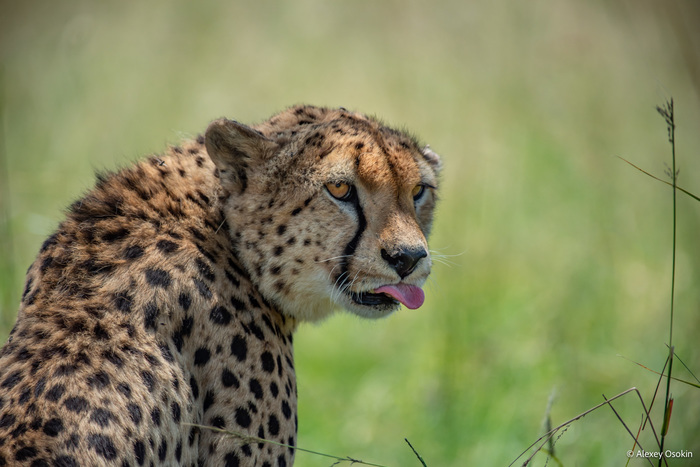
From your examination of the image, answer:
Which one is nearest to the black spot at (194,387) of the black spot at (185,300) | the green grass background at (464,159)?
the black spot at (185,300)

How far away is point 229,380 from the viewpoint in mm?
2498

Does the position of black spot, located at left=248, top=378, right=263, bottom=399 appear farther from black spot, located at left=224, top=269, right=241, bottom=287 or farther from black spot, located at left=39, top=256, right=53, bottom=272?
black spot, located at left=39, top=256, right=53, bottom=272

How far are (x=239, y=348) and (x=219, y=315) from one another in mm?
127

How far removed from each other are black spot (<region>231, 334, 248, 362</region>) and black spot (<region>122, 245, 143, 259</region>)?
41 cm

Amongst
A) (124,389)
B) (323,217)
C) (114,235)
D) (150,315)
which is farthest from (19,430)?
(323,217)

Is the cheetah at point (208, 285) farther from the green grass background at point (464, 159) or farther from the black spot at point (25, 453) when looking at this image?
the green grass background at point (464, 159)

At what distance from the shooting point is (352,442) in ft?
14.7

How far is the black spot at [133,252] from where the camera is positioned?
2525mm

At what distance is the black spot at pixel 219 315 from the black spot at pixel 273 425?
344 millimetres

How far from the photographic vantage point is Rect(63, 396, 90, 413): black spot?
216cm

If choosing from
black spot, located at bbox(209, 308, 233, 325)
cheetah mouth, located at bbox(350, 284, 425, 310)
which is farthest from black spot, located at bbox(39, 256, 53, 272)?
cheetah mouth, located at bbox(350, 284, 425, 310)

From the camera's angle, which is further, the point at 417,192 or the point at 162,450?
the point at 417,192

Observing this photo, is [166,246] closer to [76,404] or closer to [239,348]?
[239,348]

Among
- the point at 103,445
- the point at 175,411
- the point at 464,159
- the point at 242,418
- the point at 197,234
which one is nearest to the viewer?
the point at 103,445
